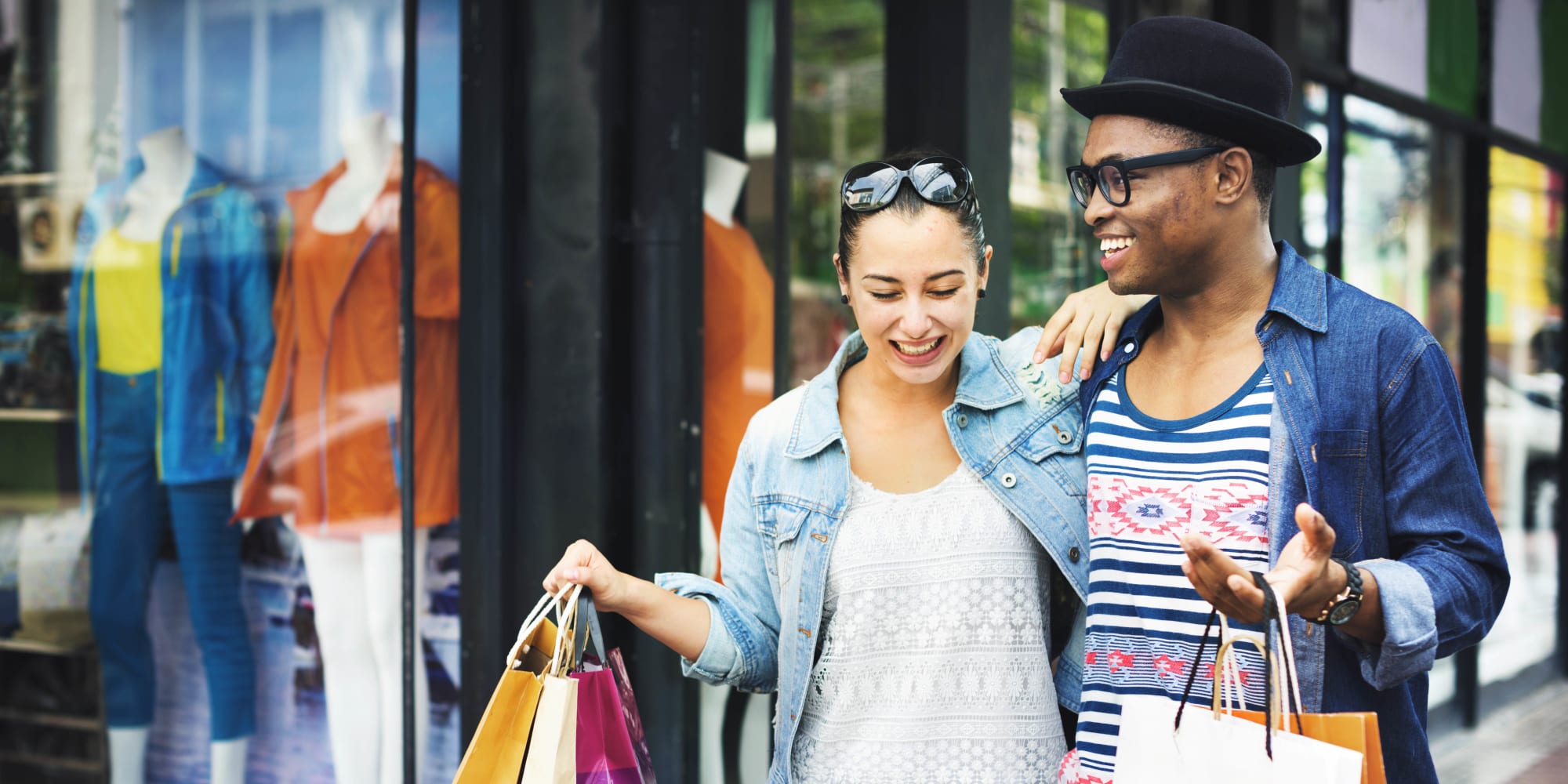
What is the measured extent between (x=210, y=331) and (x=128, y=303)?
0.36m

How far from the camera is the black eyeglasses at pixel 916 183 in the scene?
80.4 inches

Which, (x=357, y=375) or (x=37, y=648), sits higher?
(x=357, y=375)

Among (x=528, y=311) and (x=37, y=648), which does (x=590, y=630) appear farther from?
(x=37, y=648)

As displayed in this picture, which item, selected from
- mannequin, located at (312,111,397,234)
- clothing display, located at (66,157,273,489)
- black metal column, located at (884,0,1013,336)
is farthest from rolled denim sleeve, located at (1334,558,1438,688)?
clothing display, located at (66,157,273,489)

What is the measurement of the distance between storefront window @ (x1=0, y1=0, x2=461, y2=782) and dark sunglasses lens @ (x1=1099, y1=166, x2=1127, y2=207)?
2197 millimetres

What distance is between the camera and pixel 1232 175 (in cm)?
189

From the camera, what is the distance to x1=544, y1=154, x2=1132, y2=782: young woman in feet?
6.63

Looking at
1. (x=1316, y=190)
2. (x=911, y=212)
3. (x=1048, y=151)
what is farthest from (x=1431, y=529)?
(x=1316, y=190)

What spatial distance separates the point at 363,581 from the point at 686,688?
3.65 ft

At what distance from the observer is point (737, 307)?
385cm

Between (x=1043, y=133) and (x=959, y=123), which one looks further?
(x=1043, y=133)

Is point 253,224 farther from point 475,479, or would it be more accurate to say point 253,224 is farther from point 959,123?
point 959,123

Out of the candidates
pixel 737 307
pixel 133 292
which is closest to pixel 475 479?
pixel 737 307

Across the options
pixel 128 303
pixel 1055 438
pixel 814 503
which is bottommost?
pixel 814 503
